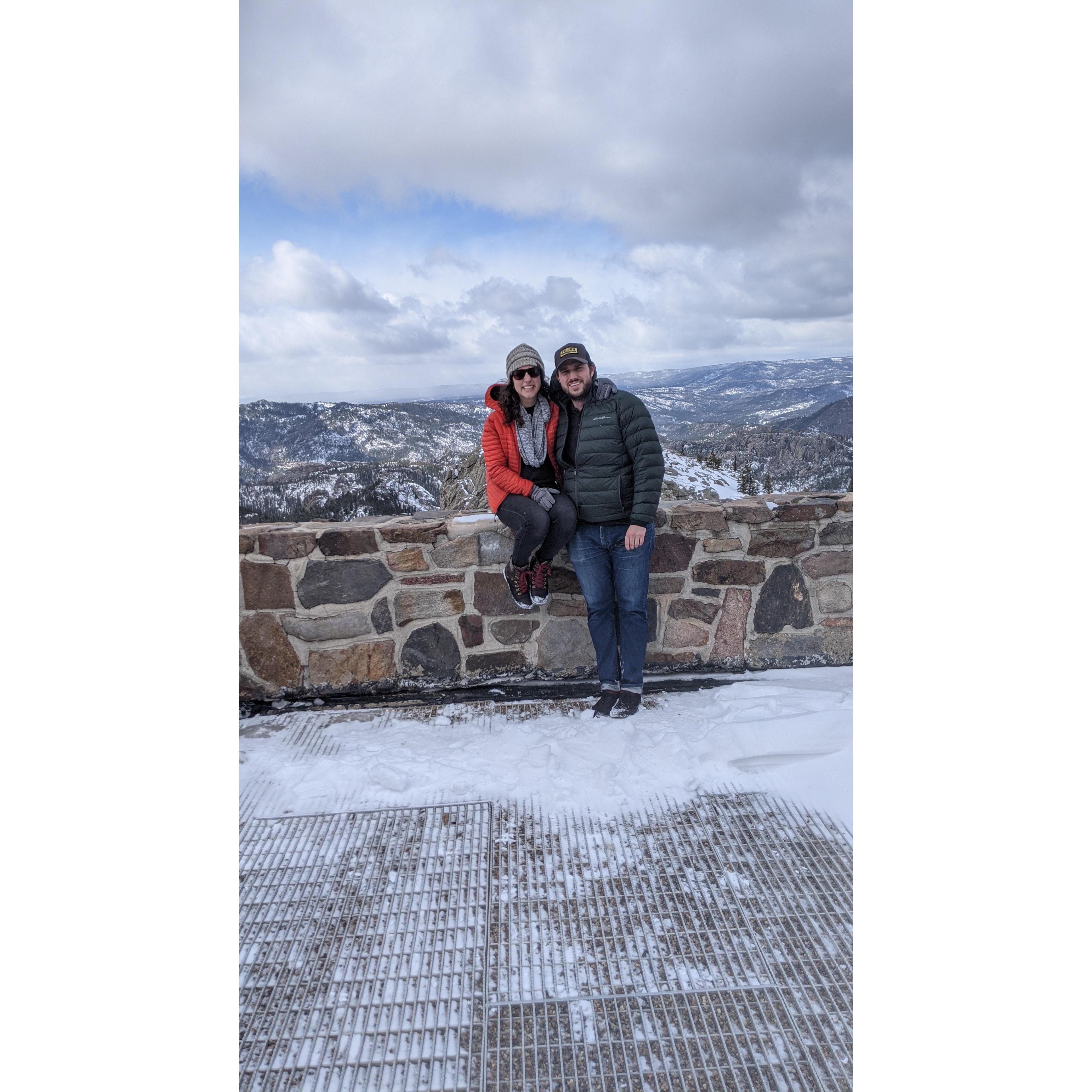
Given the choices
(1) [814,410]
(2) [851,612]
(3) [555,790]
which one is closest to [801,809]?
(3) [555,790]

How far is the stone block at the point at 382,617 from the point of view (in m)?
2.99

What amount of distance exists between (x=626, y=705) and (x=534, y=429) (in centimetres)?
123

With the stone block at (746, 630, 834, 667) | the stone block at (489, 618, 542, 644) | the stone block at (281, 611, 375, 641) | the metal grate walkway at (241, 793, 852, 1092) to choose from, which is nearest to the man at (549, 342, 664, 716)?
the stone block at (489, 618, 542, 644)

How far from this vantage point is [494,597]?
9.86ft

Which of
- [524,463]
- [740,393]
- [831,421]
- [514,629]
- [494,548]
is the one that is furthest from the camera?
[740,393]

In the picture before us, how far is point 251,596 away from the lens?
295 centimetres

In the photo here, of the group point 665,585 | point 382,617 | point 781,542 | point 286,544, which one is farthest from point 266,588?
point 781,542

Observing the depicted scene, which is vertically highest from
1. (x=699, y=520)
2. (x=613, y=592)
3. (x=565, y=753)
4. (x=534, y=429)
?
(x=534, y=429)

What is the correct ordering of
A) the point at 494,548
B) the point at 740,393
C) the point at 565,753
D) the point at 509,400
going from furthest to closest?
the point at 740,393
the point at 494,548
the point at 509,400
the point at 565,753

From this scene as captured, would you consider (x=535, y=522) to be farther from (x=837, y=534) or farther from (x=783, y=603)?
(x=837, y=534)

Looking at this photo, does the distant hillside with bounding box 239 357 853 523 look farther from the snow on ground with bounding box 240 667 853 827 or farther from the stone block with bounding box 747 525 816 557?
the snow on ground with bounding box 240 667 853 827

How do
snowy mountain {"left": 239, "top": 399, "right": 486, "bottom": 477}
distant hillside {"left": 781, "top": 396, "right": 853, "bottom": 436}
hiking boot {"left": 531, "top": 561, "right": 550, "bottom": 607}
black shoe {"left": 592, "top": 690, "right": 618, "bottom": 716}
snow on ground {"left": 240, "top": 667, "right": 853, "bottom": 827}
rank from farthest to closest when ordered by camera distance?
snowy mountain {"left": 239, "top": 399, "right": 486, "bottom": 477}, hiking boot {"left": 531, "top": 561, "right": 550, "bottom": 607}, black shoe {"left": 592, "top": 690, "right": 618, "bottom": 716}, snow on ground {"left": 240, "top": 667, "right": 853, "bottom": 827}, distant hillside {"left": 781, "top": 396, "right": 853, "bottom": 436}

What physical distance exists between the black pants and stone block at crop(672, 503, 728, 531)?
0.57 meters

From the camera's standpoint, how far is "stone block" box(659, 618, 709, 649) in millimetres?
3098
